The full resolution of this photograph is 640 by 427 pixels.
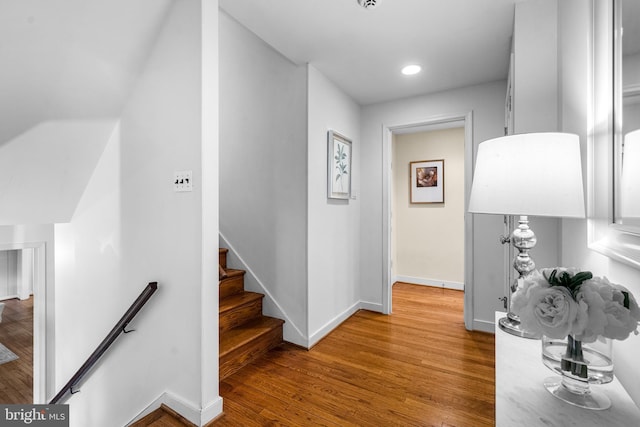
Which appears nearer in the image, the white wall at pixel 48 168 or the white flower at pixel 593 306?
the white flower at pixel 593 306

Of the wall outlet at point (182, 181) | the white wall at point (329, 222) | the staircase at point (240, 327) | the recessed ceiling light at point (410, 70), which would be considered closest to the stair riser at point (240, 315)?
the staircase at point (240, 327)

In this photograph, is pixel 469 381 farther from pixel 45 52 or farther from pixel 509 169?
pixel 45 52

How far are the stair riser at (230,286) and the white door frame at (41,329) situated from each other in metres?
1.18

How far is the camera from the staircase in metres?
2.23

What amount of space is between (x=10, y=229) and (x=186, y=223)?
1426mm

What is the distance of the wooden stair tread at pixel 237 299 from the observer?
2489 mm

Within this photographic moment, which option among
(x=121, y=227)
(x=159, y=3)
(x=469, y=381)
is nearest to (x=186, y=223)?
(x=121, y=227)

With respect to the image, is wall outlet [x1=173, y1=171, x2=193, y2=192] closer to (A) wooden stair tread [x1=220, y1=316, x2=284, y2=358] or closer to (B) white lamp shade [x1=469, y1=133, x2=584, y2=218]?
(A) wooden stair tread [x1=220, y1=316, x2=284, y2=358]

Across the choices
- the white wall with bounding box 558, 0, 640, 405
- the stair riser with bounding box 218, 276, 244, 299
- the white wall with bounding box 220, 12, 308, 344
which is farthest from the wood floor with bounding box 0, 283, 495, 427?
the white wall with bounding box 558, 0, 640, 405

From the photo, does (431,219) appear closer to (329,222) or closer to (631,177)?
(329,222)

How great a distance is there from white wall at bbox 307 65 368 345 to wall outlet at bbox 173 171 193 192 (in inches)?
43.3

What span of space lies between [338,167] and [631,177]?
7.80 feet

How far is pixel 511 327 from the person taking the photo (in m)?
1.23

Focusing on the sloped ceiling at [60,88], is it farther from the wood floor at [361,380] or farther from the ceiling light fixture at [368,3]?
the ceiling light fixture at [368,3]
